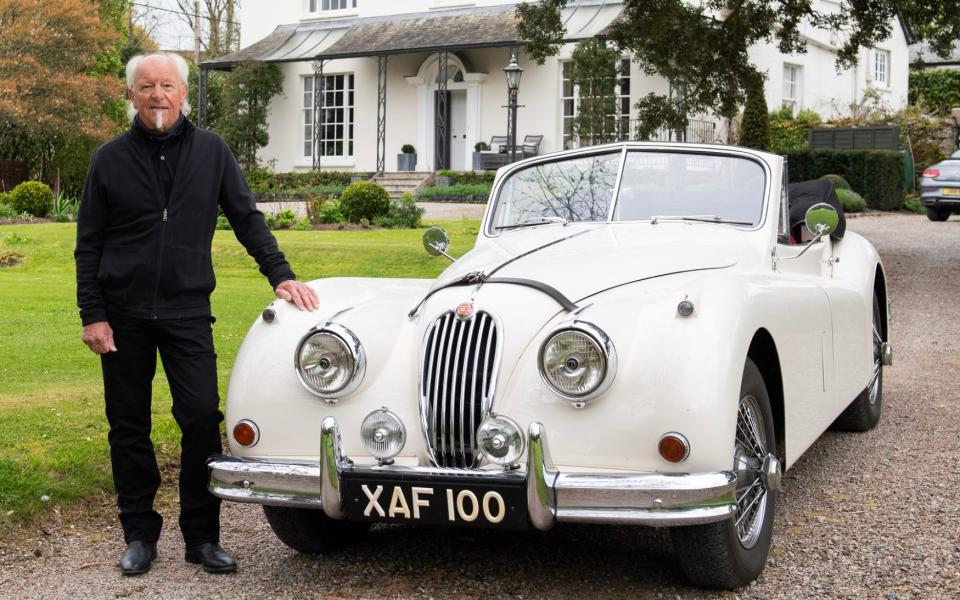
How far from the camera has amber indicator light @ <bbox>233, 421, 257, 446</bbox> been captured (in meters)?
4.05

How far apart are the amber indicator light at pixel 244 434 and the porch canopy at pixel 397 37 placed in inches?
917

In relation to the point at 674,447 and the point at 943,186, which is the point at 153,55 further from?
the point at 943,186

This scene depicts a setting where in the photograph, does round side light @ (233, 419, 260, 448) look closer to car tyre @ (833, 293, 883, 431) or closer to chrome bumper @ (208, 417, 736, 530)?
chrome bumper @ (208, 417, 736, 530)

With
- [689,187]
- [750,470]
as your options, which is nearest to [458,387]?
[750,470]

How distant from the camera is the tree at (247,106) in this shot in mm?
32125

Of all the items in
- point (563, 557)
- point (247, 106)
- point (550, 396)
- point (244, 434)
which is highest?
point (247, 106)

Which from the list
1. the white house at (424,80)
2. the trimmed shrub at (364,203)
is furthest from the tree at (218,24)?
the trimmed shrub at (364,203)

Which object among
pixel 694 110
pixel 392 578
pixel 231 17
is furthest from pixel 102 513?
pixel 231 17

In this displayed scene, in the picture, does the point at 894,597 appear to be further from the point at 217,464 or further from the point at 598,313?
the point at 217,464

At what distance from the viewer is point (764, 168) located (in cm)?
541

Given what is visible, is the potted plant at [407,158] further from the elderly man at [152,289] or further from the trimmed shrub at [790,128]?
the elderly man at [152,289]

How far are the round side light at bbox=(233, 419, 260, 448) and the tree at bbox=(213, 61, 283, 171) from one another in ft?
94.5

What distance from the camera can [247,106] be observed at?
108ft

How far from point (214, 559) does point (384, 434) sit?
0.90 meters
